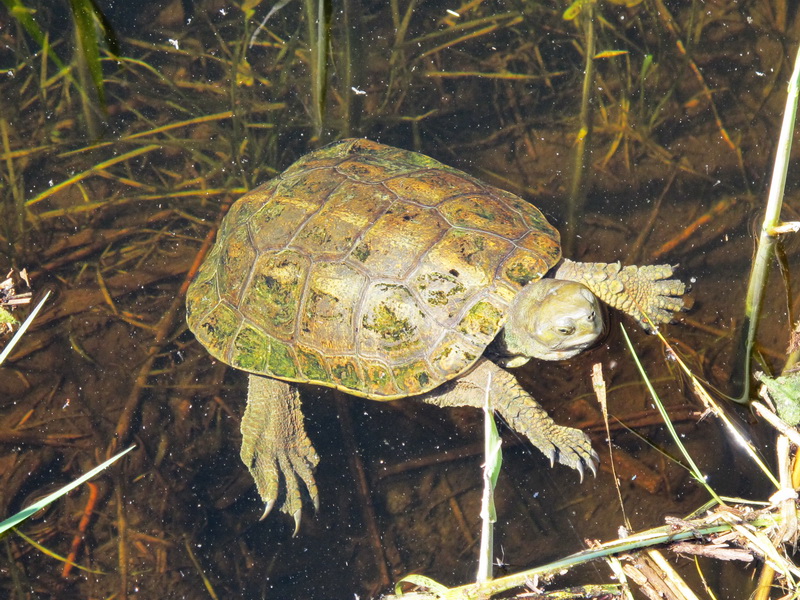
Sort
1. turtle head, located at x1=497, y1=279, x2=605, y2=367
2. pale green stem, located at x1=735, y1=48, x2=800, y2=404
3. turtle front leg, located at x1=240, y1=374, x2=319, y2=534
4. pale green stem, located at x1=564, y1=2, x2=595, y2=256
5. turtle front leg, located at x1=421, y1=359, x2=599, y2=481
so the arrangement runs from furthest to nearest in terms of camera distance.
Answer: pale green stem, located at x1=564, y1=2, x2=595, y2=256, turtle front leg, located at x1=240, y1=374, x2=319, y2=534, turtle front leg, located at x1=421, y1=359, x2=599, y2=481, turtle head, located at x1=497, y1=279, x2=605, y2=367, pale green stem, located at x1=735, y1=48, x2=800, y2=404

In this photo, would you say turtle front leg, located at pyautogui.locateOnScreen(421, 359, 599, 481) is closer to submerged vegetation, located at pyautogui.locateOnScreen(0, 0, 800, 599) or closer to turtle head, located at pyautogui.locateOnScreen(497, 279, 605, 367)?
turtle head, located at pyautogui.locateOnScreen(497, 279, 605, 367)

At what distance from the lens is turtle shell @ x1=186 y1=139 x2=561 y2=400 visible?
3156 millimetres

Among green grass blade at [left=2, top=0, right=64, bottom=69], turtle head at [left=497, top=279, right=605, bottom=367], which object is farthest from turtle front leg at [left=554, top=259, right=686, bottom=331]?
green grass blade at [left=2, top=0, right=64, bottom=69]

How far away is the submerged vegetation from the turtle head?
0.70 meters

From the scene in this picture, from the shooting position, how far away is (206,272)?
12.5 ft

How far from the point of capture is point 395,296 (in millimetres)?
3145

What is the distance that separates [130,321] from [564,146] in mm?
3398

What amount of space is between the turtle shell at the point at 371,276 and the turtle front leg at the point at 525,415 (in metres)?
0.33

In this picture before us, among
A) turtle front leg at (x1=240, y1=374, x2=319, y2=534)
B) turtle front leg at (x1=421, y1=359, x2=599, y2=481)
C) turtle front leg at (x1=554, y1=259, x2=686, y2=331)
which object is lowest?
turtle front leg at (x1=240, y1=374, x2=319, y2=534)

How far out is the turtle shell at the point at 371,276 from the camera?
316 cm

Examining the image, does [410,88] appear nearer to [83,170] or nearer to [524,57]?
[524,57]

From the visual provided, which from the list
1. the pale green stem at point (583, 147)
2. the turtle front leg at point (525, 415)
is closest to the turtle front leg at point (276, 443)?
the turtle front leg at point (525, 415)

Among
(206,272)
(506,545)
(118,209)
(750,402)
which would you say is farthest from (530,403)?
(118,209)

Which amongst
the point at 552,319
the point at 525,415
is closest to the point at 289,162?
the point at 552,319
